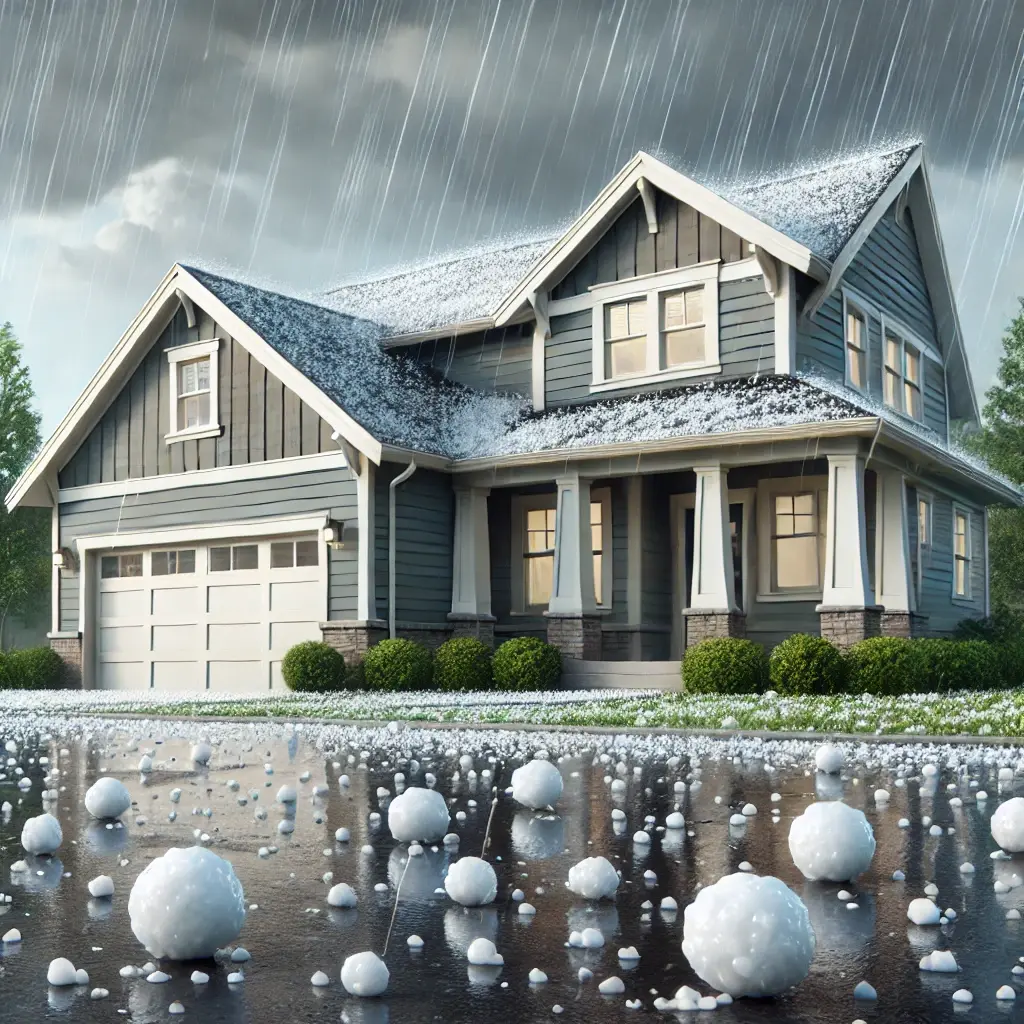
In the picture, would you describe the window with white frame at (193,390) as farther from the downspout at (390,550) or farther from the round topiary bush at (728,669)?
the round topiary bush at (728,669)

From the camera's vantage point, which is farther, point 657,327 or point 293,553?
point 293,553

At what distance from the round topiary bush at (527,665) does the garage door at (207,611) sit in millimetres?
3216

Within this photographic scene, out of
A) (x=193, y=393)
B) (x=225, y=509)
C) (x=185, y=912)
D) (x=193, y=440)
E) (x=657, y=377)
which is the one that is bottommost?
(x=185, y=912)

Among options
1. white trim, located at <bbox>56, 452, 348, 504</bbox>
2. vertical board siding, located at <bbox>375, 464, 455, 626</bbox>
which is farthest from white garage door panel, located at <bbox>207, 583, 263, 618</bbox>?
vertical board siding, located at <bbox>375, 464, 455, 626</bbox>

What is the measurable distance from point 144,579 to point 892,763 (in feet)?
51.5

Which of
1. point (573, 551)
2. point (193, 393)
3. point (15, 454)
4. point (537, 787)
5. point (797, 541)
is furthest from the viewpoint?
point (15, 454)

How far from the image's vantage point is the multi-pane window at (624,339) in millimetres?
18188

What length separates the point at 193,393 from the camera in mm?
19656

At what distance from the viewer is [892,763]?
7.56 metres

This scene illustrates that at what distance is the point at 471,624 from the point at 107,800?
502 inches

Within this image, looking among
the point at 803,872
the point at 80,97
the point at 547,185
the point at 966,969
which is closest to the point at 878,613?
the point at 803,872

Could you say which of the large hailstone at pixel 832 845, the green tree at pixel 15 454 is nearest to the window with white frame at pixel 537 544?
the large hailstone at pixel 832 845

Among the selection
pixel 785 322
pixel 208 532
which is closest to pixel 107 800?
pixel 785 322

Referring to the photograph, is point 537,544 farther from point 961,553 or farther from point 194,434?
point 961,553
